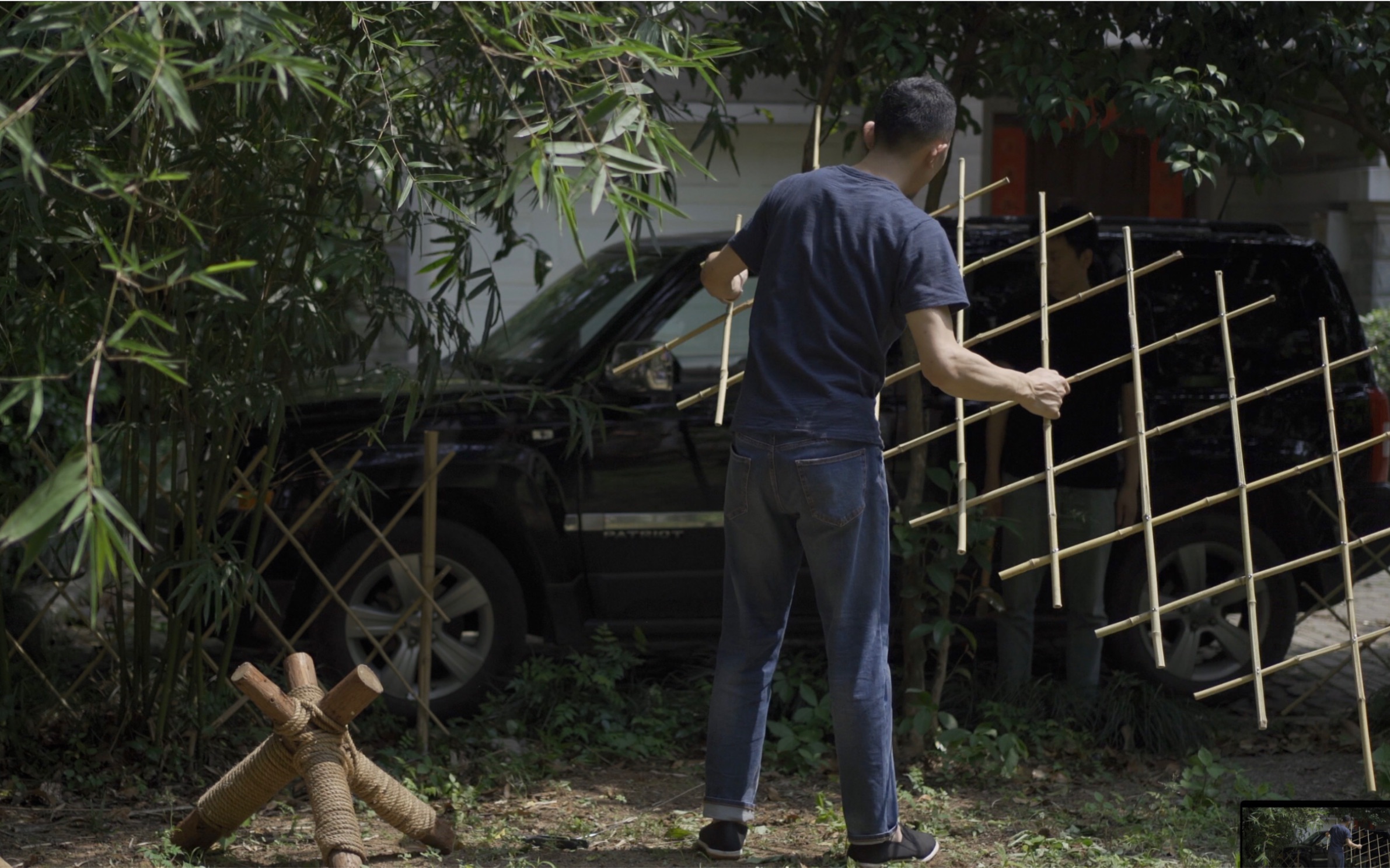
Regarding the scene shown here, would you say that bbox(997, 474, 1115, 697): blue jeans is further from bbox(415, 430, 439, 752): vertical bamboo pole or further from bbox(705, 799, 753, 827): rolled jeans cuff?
bbox(415, 430, 439, 752): vertical bamboo pole

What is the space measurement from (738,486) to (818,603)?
0.37 meters

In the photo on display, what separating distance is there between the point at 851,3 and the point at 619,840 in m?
3.01

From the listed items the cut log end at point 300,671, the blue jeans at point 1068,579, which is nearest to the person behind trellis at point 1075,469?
the blue jeans at point 1068,579

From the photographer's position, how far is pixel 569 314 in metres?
5.71

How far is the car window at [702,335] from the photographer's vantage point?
5418 millimetres

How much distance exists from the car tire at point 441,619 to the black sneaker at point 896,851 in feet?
6.50

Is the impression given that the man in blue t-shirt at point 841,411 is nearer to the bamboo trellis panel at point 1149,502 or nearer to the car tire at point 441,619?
the bamboo trellis panel at point 1149,502

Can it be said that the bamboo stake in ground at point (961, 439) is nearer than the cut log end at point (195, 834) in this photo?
Yes

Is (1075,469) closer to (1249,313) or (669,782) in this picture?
(1249,313)

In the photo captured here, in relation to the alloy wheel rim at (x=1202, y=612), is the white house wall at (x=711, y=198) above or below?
above

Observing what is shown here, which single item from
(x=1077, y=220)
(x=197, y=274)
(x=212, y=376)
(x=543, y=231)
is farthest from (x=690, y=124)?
(x=197, y=274)

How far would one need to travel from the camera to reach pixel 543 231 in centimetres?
961

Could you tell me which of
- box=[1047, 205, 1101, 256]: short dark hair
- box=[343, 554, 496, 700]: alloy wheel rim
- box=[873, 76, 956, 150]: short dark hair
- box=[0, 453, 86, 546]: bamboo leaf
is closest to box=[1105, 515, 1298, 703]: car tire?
box=[1047, 205, 1101, 256]: short dark hair

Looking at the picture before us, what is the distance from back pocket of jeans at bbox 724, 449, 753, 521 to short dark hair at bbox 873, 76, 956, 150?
2.87 feet
